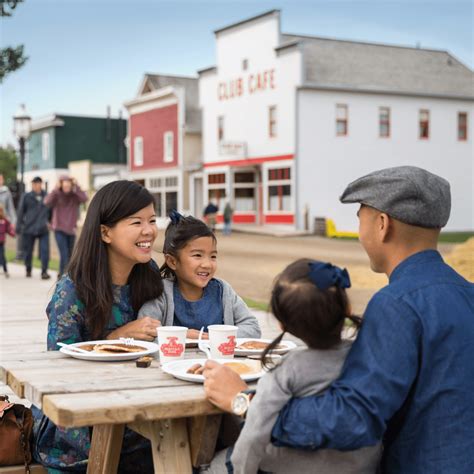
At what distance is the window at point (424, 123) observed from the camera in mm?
40031

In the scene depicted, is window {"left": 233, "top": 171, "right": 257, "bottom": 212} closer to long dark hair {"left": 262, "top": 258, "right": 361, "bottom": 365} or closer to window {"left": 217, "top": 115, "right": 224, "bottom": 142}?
window {"left": 217, "top": 115, "right": 224, "bottom": 142}

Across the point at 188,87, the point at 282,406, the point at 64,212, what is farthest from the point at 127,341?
the point at 188,87

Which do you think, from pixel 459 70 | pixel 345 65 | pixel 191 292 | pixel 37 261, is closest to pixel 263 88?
pixel 345 65

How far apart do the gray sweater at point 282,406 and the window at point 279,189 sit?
34.5m

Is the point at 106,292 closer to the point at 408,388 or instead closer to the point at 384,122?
the point at 408,388

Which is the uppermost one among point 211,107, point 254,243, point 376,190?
point 211,107

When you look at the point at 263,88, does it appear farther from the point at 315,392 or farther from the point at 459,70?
the point at 315,392

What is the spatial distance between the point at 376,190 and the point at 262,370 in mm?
829

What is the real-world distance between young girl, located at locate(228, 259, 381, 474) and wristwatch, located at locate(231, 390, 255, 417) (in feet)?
0.33

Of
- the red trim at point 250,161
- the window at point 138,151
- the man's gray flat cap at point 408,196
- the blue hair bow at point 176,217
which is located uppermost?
the window at point 138,151

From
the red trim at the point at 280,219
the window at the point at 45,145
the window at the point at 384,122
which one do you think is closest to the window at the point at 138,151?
the window at the point at 45,145

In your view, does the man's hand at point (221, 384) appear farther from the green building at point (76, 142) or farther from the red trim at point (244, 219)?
the green building at point (76, 142)

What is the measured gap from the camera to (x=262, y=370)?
10.7 feet

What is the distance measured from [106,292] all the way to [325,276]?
171 cm
